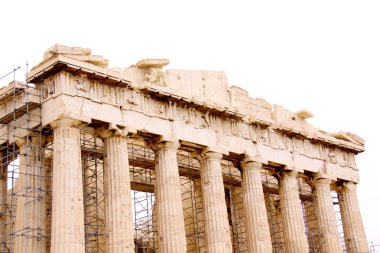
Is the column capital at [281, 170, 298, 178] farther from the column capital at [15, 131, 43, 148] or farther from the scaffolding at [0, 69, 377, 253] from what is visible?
the column capital at [15, 131, 43, 148]

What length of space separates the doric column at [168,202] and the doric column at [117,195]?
188 centimetres

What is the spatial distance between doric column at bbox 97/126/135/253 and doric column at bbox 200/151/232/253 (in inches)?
176

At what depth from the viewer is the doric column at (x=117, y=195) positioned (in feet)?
78.0

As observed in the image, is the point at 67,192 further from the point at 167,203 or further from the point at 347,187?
the point at 347,187

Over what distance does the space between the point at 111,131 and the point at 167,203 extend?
3.67 metres

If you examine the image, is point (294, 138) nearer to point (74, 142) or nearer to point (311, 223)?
point (311, 223)

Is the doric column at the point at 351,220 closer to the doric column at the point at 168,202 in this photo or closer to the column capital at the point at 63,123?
the doric column at the point at 168,202

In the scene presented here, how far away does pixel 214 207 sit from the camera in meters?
27.9

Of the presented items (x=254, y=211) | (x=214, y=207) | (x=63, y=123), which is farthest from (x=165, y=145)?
(x=254, y=211)

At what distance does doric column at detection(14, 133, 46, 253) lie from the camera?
22.9 meters

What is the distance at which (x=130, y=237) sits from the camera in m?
24.0

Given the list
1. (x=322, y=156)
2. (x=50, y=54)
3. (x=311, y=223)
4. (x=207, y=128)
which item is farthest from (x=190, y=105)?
(x=311, y=223)

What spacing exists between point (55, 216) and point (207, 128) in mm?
8911

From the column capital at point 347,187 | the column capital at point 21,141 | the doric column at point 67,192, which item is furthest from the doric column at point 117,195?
the column capital at point 347,187
